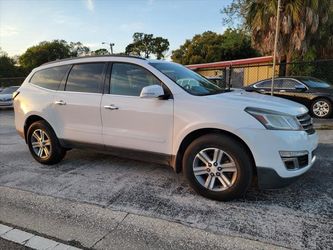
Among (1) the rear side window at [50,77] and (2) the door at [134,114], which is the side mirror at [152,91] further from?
(1) the rear side window at [50,77]

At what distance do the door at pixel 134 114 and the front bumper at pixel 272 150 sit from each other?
1019 mm

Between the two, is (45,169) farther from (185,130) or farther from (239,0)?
(239,0)

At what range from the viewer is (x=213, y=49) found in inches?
1647

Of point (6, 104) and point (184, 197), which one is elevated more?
point (184, 197)

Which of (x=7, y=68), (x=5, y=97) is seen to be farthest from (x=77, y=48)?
(x=5, y=97)

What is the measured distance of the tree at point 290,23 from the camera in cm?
1497

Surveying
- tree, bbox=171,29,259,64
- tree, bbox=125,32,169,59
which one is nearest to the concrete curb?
tree, bbox=171,29,259,64

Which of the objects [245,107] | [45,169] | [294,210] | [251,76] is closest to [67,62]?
[45,169]

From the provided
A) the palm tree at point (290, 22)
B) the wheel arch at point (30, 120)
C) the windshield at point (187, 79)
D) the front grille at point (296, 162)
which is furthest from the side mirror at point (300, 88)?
the wheel arch at point (30, 120)

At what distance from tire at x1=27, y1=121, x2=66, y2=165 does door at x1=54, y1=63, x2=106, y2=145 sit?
23 centimetres

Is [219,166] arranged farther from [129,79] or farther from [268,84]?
[268,84]

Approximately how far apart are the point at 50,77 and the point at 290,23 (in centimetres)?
1327

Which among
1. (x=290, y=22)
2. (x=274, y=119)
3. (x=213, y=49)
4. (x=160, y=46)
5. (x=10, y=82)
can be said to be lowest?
(x=10, y=82)

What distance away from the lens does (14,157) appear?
614 centimetres
